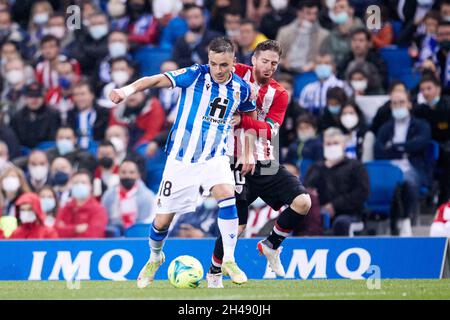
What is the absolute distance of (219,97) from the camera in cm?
1054

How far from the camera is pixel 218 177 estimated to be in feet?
34.4

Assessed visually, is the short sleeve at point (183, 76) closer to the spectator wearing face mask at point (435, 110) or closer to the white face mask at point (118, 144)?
the spectator wearing face mask at point (435, 110)

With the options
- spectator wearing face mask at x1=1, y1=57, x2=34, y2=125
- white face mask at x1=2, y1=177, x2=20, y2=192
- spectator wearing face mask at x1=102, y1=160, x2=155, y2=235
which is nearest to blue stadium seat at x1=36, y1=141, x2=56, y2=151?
spectator wearing face mask at x1=1, y1=57, x2=34, y2=125

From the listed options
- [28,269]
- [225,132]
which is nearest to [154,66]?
[28,269]

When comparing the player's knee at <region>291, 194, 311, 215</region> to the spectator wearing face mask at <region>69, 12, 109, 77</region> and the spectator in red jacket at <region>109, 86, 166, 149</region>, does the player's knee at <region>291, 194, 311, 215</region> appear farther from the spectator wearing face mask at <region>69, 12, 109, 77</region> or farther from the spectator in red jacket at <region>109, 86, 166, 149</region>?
the spectator wearing face mask at <region>69, 12, 109, 77</region>

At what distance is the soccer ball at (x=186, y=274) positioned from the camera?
419 inches

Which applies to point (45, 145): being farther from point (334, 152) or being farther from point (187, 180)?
point (187, 180)

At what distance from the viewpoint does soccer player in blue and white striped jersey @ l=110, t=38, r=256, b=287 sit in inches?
411

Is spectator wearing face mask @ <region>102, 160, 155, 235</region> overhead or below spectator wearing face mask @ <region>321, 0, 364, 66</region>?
below

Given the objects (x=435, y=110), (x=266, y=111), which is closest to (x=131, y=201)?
(x=435, y=110)

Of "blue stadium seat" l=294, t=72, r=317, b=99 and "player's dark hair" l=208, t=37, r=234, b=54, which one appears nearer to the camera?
"player's dark hair" l=208, t=37, r=234, b=54

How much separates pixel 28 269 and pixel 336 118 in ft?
16.1

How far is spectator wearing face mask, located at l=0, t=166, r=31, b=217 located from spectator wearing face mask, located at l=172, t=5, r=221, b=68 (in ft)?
10.0

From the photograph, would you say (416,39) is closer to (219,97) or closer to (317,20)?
(317,20)
